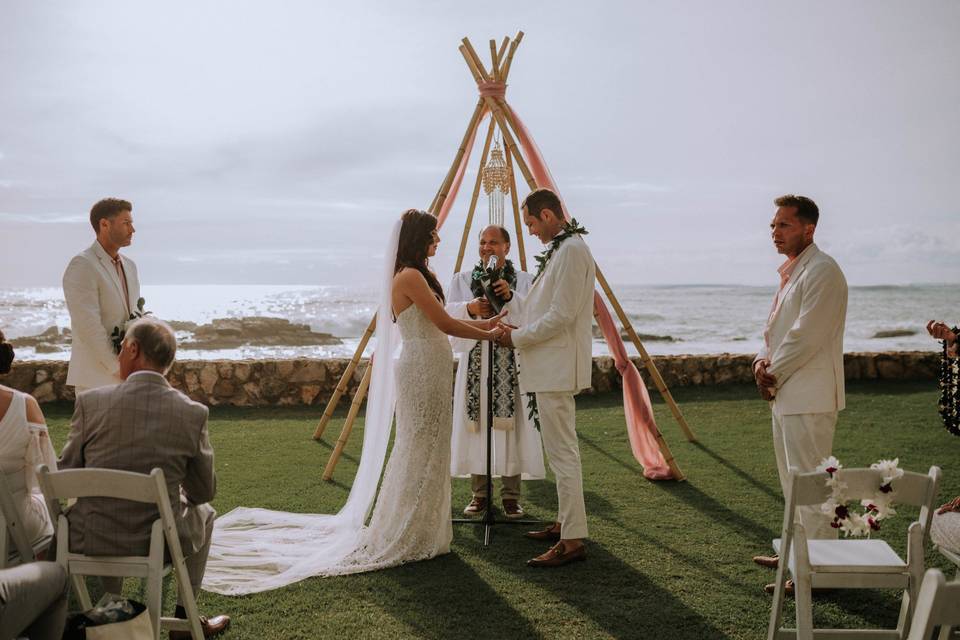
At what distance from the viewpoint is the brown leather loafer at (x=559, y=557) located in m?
4.16

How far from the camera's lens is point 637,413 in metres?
6.14

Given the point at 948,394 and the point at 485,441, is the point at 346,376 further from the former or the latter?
the point at 948,394

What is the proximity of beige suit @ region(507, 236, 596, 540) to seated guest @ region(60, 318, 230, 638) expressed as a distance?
76.4 inches

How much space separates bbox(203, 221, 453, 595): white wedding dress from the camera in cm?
422

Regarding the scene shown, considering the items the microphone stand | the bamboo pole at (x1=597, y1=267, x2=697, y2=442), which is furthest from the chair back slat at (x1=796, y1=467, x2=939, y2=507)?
the bamboo pole at (x1=597, y1=267, x2=697, y2=442)

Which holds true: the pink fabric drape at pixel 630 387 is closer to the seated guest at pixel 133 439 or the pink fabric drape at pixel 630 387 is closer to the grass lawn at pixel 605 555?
the grass lawn at pixel 605 555

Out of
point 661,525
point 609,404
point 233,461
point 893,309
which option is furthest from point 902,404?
point 893,309

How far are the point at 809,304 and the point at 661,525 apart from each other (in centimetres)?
182

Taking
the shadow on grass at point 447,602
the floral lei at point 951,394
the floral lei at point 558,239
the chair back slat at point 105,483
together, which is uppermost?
the floral lei at point 558,239

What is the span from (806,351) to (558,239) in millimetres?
1428

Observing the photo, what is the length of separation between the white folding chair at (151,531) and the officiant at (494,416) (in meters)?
2.66

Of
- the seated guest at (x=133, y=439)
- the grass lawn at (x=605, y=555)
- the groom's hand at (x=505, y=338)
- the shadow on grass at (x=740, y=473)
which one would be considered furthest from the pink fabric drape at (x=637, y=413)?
A: the seated guest at (x=133, y=439)

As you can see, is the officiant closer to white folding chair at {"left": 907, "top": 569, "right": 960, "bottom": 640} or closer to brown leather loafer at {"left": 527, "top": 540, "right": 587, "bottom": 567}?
brown leather loafer at {"left": 527, "top": 540, "right": 587, "bottom": 567}

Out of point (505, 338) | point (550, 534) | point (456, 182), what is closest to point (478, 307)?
point (505, 338)
